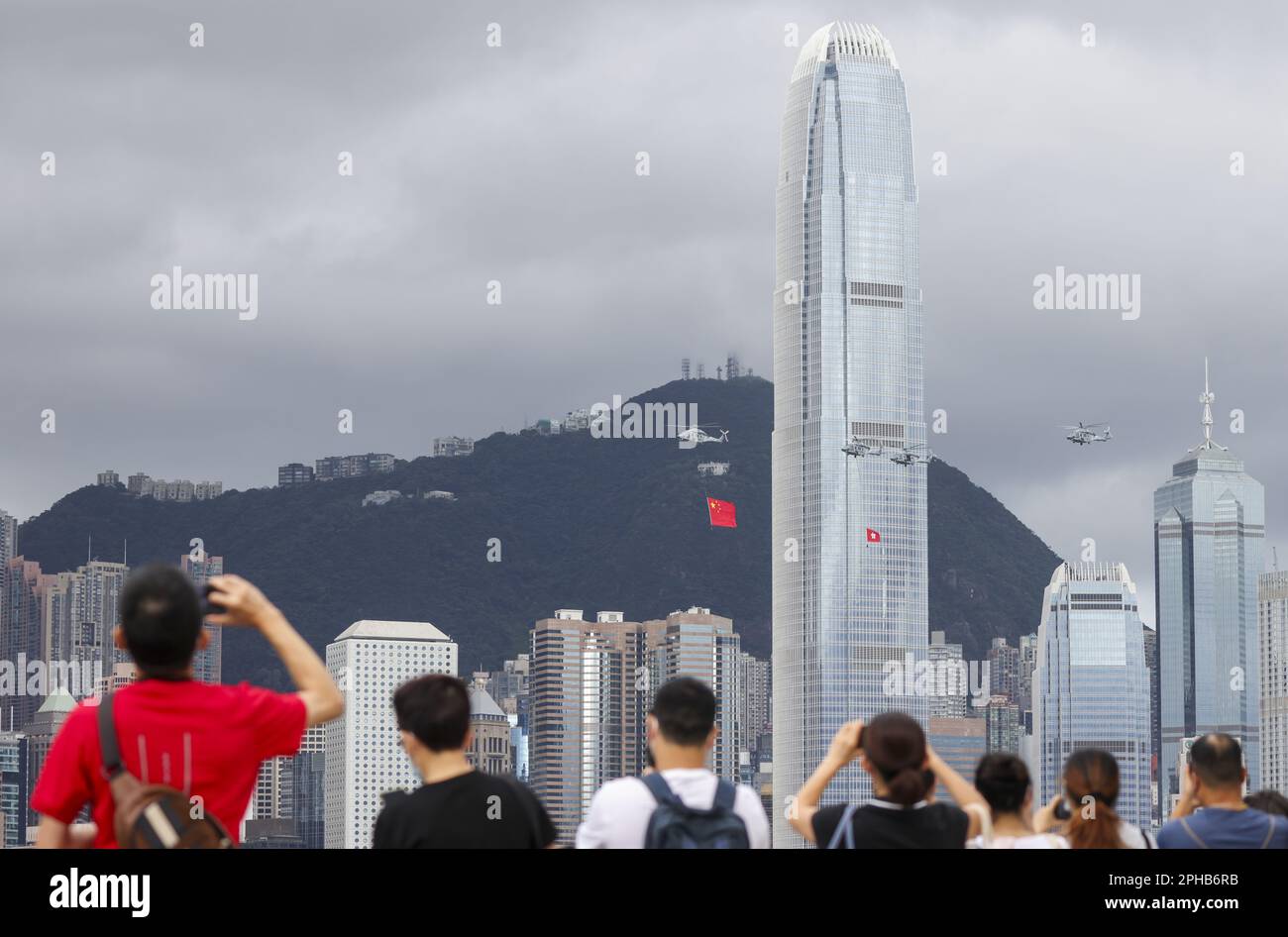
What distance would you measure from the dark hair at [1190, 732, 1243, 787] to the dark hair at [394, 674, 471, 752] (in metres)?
4.46

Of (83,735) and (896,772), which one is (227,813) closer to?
(83,735)

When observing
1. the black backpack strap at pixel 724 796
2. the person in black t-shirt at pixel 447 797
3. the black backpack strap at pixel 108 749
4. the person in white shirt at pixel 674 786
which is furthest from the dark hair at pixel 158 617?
the black backpack strap at pixel 724 796

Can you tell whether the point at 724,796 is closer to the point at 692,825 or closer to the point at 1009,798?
the point at 692,825

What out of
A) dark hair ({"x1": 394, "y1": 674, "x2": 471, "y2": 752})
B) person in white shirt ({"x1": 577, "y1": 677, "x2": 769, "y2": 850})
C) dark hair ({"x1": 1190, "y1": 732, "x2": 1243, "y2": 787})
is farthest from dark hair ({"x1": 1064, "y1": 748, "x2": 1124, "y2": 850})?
dark hair ({"x1": 394, "y1": 674, "x2": 471, "y2": 752})

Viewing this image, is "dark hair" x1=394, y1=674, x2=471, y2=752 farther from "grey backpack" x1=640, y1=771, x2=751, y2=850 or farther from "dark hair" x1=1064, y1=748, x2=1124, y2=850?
"dark hair" x1=1064, y1=748, x2=1124, y2=850

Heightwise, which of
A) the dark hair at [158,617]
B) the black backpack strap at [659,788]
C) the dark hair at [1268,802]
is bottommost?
the dark hair at [1268,802]

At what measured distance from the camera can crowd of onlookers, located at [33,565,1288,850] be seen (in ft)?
27.5

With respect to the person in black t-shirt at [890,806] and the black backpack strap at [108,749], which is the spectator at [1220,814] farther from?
the black backpack strap at [108,749]

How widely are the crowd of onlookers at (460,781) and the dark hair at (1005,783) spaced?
0.4 inches

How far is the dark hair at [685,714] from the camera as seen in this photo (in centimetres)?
1026
